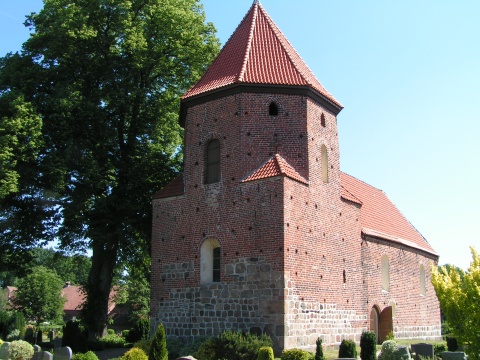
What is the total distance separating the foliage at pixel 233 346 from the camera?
48.6 ft

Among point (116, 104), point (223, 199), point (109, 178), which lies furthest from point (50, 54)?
point (223, 199)

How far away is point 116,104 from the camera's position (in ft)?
75.9

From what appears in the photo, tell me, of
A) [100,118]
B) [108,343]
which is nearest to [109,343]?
[108,343]

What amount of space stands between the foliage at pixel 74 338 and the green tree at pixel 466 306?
51.3 feet

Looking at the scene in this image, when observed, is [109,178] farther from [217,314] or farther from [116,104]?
A: [217,314]

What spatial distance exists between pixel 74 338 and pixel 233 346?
388 inches

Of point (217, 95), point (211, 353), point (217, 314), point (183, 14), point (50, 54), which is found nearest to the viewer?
point (211, 353)

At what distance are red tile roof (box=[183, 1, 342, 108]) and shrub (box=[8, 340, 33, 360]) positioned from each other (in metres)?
10.1

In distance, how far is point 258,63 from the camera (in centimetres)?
1906

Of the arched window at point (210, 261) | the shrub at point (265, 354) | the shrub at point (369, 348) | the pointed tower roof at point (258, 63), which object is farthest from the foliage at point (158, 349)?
the pointed tower roof at point (258, 63)

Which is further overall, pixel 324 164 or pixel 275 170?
pixel 324 164

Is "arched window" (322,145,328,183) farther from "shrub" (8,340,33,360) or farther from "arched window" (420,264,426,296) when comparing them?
"arched window" (420,264,426,296)

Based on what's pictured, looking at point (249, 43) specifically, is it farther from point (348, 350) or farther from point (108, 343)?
point (108, 343)

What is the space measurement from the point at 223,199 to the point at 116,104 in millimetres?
8287
